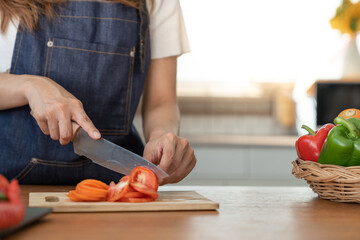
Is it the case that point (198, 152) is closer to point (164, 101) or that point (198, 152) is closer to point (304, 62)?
point (304, 62)

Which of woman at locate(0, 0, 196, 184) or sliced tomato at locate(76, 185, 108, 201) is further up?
woman at locate(0, 0, 196, 184)

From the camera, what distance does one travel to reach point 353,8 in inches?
103

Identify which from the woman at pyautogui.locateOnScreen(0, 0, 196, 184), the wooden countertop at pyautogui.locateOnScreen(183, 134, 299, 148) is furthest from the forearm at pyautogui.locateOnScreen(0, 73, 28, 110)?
the wooden countertop at pyautogui.locateOnScreen(183, 134, 299, 148)

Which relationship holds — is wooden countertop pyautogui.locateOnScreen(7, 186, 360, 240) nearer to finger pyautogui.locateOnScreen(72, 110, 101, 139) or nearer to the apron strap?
finger pyautogui.locateOnScreen(72, 110, 101, 139)

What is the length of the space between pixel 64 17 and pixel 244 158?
1.57 meters

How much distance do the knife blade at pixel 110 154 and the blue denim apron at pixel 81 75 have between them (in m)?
0.18

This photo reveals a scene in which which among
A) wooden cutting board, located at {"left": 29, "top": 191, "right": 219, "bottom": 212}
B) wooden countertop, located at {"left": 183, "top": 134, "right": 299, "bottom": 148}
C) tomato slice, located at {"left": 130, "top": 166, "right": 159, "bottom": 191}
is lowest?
wooden countertop, located at {"left": 183, "top": 134, "right": 299, "bottom": 148}

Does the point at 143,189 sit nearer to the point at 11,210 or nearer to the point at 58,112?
the point at 58,112

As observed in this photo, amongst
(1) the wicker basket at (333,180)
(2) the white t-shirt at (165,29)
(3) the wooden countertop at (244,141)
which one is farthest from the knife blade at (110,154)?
(3) the wooden countertop at (244,141)

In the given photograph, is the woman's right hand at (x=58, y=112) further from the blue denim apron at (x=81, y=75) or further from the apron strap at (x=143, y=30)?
the apron strap at (x=143, y=30)

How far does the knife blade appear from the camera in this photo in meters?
0.92

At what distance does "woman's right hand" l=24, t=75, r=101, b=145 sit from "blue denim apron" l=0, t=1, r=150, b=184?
220mm

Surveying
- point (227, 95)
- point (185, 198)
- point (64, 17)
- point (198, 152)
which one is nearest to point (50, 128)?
point (185, 198)

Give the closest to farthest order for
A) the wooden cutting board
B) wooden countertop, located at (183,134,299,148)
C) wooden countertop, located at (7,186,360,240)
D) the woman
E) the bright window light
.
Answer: wooden countertop, located at (7,186,360,240)
the wooden cutting board
the woman
wooden countertop, located at (183,134,299,148)
the bright window light
